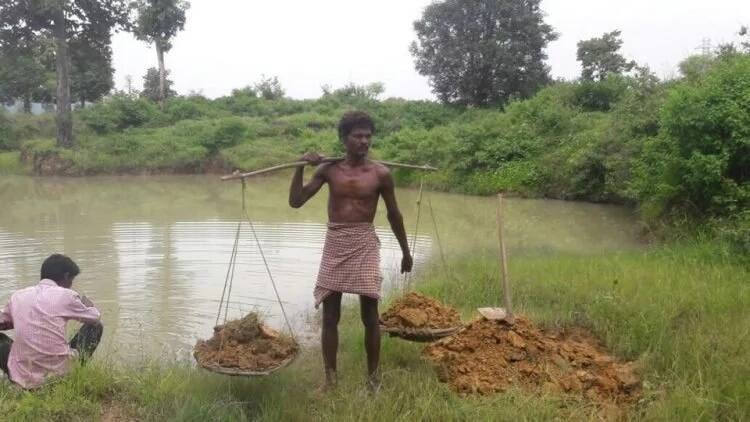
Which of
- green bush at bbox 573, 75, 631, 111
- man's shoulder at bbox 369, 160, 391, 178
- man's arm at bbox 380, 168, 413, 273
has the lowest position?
man's arm at bbox 380, 168, 413, 273

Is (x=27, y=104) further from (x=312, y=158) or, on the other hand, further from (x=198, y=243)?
(x=312, y=158)

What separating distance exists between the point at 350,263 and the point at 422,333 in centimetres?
61

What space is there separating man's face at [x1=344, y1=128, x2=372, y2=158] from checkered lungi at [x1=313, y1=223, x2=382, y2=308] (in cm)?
37

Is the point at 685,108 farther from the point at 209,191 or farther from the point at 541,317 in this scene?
the point at 209,191

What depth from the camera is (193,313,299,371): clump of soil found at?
319 centimetres

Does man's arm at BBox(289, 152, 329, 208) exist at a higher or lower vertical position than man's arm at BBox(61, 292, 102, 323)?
higher

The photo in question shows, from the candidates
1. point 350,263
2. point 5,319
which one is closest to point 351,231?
point 350,263

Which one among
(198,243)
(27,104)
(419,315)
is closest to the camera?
(419,315)

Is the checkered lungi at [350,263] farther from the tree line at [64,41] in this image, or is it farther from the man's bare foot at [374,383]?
the tree line at [64,41]

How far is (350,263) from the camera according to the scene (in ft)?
10.4

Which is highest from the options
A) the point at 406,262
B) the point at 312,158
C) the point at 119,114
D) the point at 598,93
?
the point at 119,114

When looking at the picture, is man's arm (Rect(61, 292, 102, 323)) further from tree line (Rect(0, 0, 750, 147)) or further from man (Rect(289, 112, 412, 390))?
Answer: tree line (Rect(0, 0, 750, 147))

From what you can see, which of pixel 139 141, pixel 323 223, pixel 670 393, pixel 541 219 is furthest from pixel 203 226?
pixel 139 141

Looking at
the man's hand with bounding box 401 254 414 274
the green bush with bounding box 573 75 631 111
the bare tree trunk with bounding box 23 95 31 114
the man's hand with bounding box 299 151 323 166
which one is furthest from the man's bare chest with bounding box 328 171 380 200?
the bare tree trunk with bounding box 23 95 31 114
